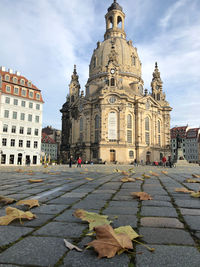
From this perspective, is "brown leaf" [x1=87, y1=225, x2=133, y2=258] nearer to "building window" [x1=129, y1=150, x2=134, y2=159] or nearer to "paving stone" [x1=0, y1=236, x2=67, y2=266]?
"paving stone" [x1=0, y1=236, x2=67, y2=266]

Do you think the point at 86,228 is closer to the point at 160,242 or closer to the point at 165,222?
the point at 160,242

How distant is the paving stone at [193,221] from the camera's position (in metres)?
2.62

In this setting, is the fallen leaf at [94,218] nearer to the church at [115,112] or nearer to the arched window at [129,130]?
the church at [115,112]

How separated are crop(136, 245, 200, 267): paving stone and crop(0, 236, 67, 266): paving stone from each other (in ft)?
2.32

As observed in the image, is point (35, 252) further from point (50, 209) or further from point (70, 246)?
point (50, 209)

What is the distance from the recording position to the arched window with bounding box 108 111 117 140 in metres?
46.7

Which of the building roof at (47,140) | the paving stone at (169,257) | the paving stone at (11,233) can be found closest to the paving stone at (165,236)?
the paving stone at (169,257)

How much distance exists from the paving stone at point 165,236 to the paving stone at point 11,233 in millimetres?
Result: 1317

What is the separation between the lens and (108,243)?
1.81 metres

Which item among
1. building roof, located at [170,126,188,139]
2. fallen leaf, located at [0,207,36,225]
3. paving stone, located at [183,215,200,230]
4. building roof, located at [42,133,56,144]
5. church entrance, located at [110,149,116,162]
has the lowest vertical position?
paving stone, located at [183,215,200,230]

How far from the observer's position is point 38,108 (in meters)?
44.0

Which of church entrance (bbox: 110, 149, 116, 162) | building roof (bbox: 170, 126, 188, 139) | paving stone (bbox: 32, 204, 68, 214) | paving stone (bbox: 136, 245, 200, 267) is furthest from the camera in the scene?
building roof (bbox: 170, 126, 188, 139)

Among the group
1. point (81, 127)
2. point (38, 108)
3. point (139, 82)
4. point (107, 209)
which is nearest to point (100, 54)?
point (139, 82)

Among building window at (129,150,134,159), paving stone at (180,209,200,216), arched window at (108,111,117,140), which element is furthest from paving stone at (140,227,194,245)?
building window at (129,150,134,159)
